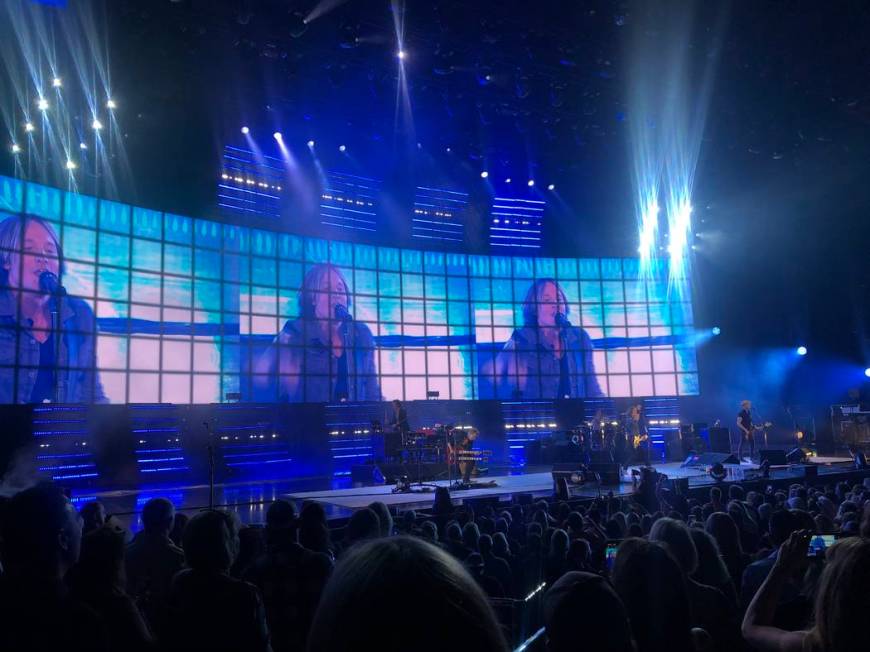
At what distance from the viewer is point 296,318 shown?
19547 millimetres

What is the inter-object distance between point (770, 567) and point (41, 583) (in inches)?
143

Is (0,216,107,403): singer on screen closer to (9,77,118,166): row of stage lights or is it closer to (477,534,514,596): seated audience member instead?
(9,77,118,166): row of stage lights

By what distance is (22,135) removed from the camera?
14281 mm

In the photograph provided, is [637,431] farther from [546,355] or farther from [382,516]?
[382,516]

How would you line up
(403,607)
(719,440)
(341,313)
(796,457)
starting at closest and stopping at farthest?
1. (403,607)
2. (796,457)
3. (719,440)
4. (341,313)

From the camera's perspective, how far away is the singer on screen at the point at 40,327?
14.2 metres

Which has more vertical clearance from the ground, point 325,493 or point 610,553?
point 610,553

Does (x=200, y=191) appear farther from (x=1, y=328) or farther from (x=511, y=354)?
(x=511, y=354)

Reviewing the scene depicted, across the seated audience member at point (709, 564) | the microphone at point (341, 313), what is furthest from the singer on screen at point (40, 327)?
the seated audience member at point (709, 564)

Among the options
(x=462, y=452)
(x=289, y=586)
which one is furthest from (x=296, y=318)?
(x=289, y=586)

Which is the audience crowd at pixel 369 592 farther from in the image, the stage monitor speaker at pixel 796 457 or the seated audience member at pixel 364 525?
the stage monitor speaker at pixel 796 457

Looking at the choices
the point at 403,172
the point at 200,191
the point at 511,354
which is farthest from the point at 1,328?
the point at 511,354

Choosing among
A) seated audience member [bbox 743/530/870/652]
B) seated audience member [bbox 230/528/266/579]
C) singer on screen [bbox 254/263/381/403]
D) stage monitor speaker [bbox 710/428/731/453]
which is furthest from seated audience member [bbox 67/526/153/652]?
stage monitor speaker [bbox 710/428/731/453]

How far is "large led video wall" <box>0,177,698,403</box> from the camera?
49.3 feet
